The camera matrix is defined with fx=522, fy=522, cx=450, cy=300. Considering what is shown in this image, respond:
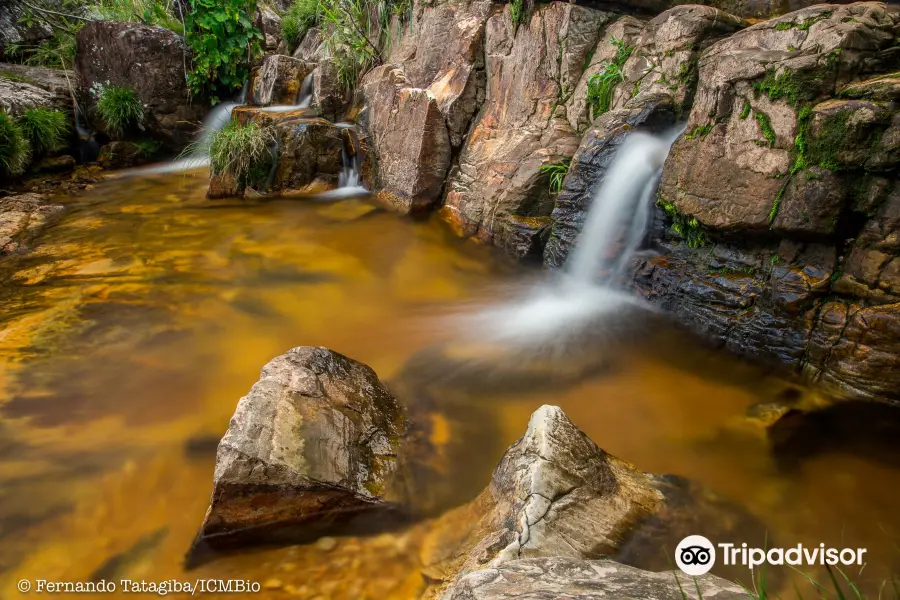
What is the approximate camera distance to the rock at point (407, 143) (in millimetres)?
5469

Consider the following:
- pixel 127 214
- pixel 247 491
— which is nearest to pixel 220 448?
pixel 247 491

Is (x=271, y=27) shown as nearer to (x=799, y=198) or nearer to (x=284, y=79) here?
(x=284, y=79)

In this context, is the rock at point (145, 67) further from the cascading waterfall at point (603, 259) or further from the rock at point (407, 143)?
the cascading waterfall at point (603, 259)

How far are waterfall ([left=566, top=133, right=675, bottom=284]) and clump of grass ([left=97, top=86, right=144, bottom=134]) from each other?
7454 millimetres

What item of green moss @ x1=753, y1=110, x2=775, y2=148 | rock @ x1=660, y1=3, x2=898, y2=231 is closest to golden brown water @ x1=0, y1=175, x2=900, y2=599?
rock @ x1=660, y1=3, x2=898, y2=231

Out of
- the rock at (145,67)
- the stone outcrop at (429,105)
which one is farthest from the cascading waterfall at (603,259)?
the rock at (145,67)

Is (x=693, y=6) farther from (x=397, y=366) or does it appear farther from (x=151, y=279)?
(x=151, y=279)

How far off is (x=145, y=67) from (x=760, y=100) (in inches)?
332

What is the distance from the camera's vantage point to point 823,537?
196 centimetres

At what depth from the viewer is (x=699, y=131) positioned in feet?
10.6

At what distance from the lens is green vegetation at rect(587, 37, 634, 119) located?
416 cm

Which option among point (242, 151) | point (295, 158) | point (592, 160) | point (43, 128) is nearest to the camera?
point (592, 160)

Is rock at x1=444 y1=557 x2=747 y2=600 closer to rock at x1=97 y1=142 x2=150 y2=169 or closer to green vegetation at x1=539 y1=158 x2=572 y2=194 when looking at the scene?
green vegetation at x1=539 y1=158 x2=572 y2=194

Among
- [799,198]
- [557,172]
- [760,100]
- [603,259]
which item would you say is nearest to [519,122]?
[557,172]
